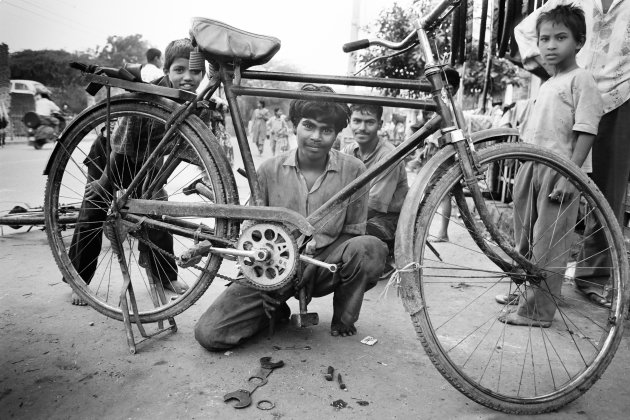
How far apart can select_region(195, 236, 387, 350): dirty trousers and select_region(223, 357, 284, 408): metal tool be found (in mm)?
225

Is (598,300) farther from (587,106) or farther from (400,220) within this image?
(400,220)

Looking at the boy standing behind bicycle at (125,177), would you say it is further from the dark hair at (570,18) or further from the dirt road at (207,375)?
the dark hair at (570,18)

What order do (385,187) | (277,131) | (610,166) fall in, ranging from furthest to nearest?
1. (277,131)
2. (385,187)
3. (610,166)

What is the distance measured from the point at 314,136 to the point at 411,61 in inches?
178

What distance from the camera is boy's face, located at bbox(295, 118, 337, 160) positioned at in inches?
93.4

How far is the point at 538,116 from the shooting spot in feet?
8.95

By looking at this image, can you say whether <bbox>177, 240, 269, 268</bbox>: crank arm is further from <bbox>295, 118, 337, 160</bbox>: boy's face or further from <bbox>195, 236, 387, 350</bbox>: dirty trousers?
<bbox>295, 118, 337, 160</bbox>: boy's face

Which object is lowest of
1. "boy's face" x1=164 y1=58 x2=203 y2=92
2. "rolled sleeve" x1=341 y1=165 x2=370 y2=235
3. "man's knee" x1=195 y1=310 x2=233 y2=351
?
"man's knee" x1=195 y1=310 x2=233 y2=351

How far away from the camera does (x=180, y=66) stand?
129 inches

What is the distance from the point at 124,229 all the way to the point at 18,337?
0.79 meters

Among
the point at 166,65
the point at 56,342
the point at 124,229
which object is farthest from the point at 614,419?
the point at 166,65

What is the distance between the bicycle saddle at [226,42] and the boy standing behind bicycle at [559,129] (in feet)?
5.41

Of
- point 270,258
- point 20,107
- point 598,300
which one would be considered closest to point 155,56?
point 270,258

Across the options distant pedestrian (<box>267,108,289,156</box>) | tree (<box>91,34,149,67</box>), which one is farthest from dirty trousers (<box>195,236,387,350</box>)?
tree (<box>91,34,149,67</box>)
